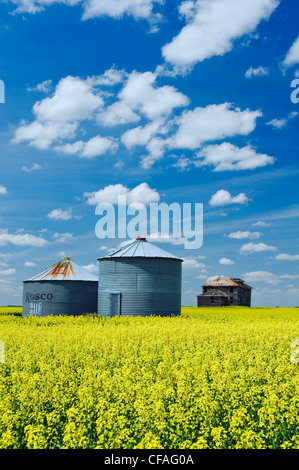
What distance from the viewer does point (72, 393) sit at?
27.3ft

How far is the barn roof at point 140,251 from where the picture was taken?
111ft

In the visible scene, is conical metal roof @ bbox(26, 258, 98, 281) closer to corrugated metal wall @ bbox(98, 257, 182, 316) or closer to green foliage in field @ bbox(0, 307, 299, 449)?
corrugated metal wall @ bbox(98, 257, 182, 316)

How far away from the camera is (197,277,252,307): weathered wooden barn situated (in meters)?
79.6

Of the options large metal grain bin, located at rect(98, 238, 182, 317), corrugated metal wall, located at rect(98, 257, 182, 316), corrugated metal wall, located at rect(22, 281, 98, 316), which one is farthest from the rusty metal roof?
corrugated metal wall, located at rect(98, 257, 182, 316)

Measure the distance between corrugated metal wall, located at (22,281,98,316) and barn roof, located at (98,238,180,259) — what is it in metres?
6.45

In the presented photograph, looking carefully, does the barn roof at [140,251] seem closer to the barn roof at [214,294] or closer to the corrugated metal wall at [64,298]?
the corrugated metal wall at [64,298]

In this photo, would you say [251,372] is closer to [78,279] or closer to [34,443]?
[34,443]

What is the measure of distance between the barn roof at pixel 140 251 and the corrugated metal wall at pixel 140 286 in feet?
1.00

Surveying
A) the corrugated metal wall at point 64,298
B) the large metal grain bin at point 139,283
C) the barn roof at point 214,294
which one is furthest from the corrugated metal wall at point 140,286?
the barn roof at point 214,294

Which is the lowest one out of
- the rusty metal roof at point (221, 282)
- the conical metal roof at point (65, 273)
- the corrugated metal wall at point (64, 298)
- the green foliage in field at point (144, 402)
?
the green foliage in field at point (144, 402)

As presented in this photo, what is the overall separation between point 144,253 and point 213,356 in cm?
2200

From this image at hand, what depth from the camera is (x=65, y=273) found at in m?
40.6

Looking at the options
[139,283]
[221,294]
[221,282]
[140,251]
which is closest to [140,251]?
[140,251]

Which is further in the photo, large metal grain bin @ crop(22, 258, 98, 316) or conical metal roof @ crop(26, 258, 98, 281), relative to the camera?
conical metal roof @ crop(26, 258, 98, 281)
